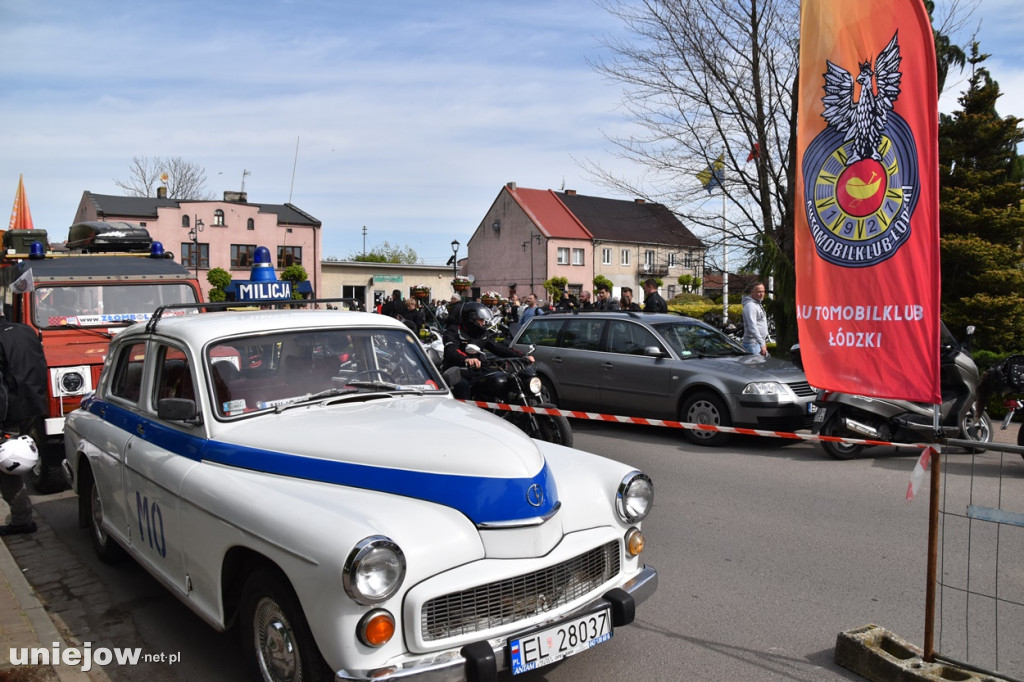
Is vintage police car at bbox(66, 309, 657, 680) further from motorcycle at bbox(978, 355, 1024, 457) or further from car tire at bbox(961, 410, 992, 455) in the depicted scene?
car tire at bbox(961, 410, 992, 455)

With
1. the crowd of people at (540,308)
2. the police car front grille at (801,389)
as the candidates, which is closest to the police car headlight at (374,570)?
the police car front grille at (801,389)

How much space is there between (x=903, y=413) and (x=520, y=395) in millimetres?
4208

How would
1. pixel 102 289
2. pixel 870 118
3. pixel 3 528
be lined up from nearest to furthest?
pixel 870 118
pixel 3 528
pixel 102 289

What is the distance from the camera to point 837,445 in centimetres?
880

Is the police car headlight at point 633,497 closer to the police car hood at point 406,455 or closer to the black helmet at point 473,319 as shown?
the police car hood at point 406,455

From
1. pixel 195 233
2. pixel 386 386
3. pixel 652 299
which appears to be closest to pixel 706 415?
pixel 652 299

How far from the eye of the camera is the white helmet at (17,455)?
5234 millimetres

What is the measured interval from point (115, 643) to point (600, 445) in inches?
246

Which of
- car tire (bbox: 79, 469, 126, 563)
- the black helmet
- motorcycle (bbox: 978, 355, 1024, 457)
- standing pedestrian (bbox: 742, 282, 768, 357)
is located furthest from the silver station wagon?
car tire (bbox: 79, 469, 126, 563)

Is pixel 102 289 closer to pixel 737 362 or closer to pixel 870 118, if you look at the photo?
pixel 737 362

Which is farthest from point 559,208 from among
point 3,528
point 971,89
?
point 3,528

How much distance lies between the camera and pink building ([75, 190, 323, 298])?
52688 mm

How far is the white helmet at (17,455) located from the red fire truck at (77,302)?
212cm

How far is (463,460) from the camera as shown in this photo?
11.7 feet
